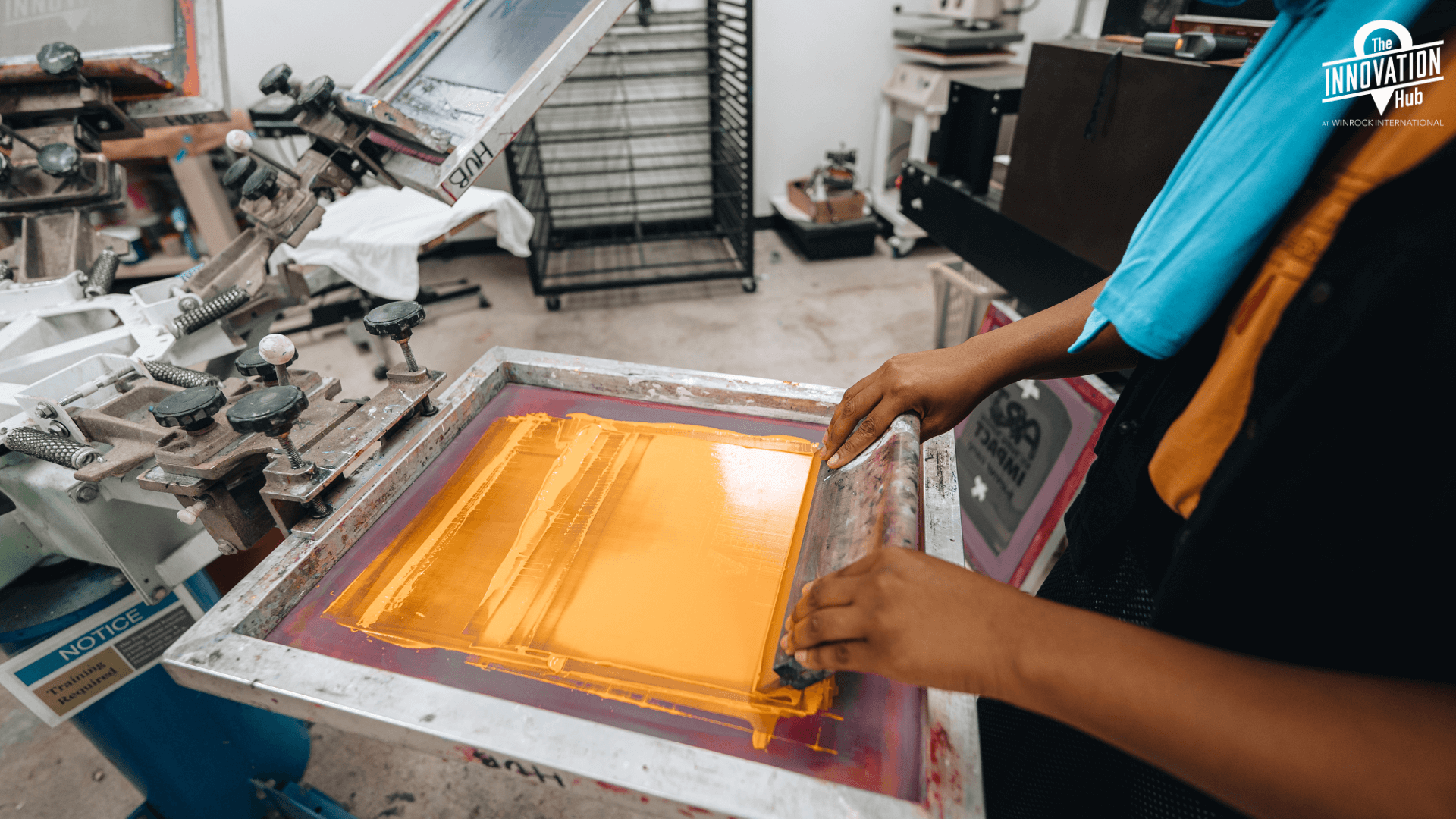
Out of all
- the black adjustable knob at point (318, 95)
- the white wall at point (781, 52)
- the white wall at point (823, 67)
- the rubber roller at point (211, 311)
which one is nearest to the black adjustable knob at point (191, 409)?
the rubber roller at point (211, 311)

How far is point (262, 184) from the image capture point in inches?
43.1

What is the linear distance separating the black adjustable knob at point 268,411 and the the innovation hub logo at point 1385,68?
1071 millimetres

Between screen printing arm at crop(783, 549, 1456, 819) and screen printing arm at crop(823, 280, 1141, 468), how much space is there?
1.03 feet

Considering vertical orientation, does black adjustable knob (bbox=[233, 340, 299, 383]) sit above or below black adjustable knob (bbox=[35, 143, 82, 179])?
below

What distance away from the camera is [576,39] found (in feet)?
3.41

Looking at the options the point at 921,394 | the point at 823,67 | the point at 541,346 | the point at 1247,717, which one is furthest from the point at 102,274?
the point at 823,67

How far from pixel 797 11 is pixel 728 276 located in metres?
1.75

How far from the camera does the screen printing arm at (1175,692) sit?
39 centimetres

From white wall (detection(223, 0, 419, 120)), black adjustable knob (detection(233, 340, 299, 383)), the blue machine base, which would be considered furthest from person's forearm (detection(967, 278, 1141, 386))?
white wall (detection(223, 0, 419, 120))

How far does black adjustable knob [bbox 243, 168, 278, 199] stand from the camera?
1.09 metres

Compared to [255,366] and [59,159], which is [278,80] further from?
[255,366]

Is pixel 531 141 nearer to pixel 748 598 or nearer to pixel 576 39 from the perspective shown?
pixel 576 39

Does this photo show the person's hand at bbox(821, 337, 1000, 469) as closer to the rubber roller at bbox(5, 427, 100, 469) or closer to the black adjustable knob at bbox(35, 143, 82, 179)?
the rubber roller at bbox(5, 427, 100, 469)

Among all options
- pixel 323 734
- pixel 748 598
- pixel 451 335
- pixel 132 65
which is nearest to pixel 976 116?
pixel 748 598
